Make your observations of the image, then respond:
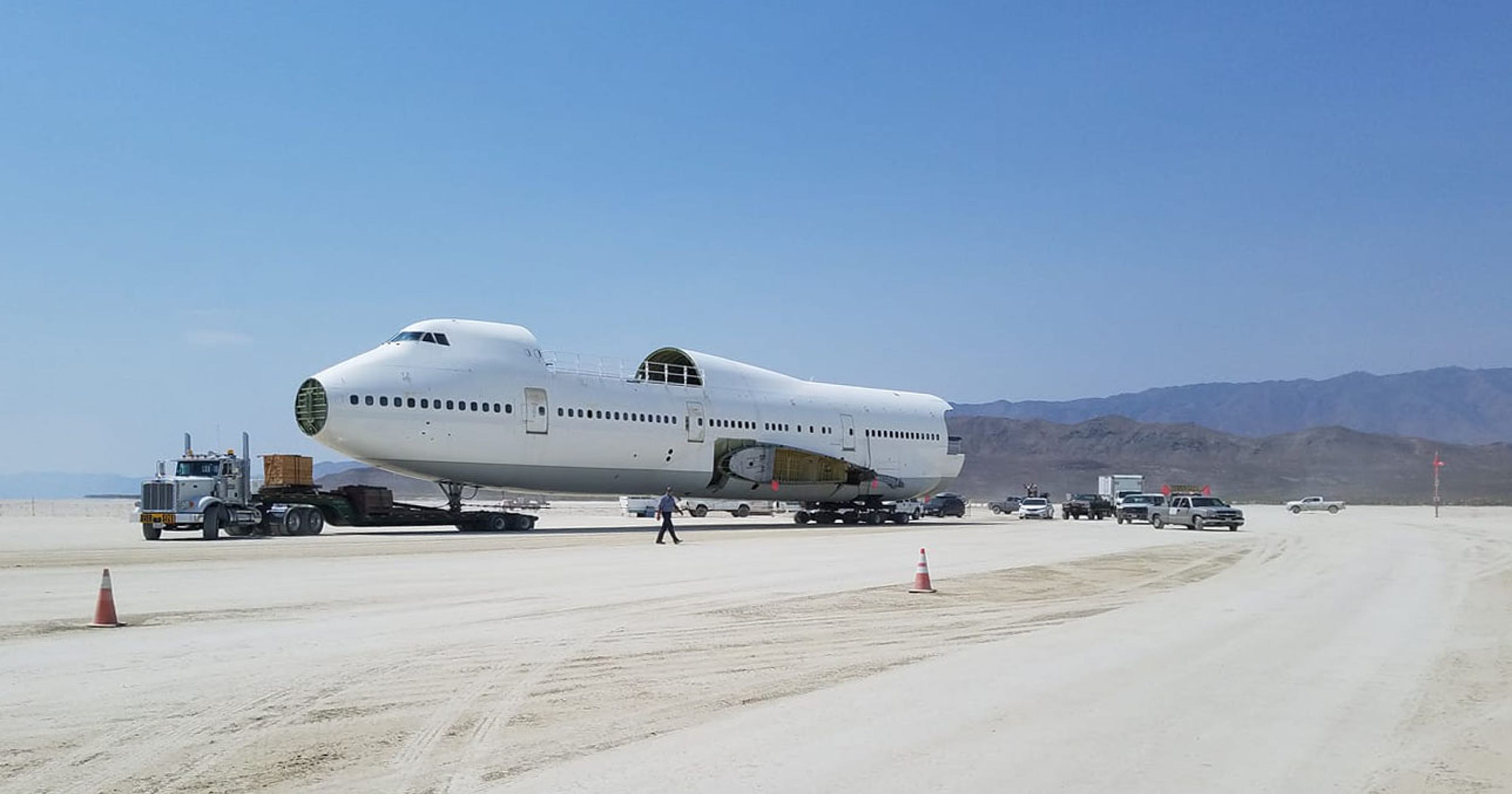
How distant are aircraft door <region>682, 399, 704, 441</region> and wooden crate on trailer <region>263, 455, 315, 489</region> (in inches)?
555

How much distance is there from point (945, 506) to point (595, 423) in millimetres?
29853

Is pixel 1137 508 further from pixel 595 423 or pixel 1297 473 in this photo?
pixel 1297 473

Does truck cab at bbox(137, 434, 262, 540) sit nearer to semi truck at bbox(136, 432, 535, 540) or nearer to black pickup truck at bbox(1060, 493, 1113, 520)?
semi truck at bbox(136, 432, 535, 540)

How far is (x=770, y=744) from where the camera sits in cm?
750

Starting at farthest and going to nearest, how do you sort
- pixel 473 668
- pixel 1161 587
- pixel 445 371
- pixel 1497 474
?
pixel 1497 474, pixel 445 371, pixel 1161 587, pixel 473 668

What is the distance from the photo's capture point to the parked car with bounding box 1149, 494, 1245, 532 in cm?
4312

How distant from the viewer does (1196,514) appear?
44.0 meters

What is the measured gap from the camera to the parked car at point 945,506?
63.5 m

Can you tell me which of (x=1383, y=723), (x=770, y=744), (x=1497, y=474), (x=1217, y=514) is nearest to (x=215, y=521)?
(x=770, y=744)

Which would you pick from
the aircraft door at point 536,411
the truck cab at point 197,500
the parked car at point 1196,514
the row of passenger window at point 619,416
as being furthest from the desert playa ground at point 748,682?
the parked car at point 1196,514

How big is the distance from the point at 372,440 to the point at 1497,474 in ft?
578

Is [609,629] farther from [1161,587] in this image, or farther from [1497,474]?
[1497,474]

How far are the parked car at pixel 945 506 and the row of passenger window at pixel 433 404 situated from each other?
31.6 meters

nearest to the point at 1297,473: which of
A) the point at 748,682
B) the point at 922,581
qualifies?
the point at 922,581
